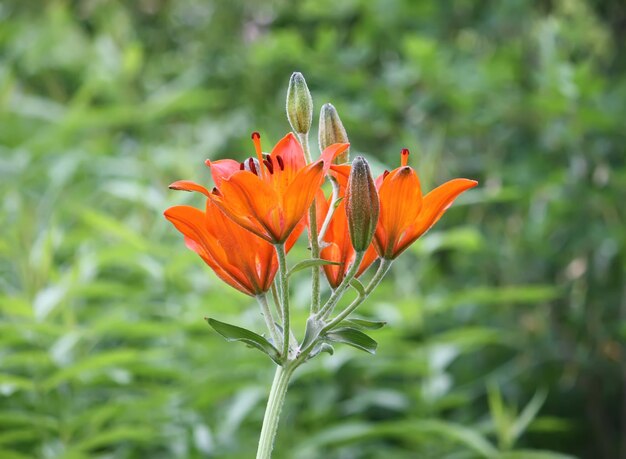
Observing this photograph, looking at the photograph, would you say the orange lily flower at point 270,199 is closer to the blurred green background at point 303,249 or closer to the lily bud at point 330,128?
the lily bud at point 330,128

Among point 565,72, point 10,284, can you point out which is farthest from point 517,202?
point 10,284

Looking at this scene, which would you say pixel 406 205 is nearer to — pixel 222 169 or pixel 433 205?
pixel 433 205

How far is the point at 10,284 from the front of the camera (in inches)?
79.9

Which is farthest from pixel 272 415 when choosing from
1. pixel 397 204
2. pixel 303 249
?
pixel 303 249

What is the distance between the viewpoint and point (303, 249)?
1.90 metres

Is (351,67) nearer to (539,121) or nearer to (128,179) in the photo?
(539,121)

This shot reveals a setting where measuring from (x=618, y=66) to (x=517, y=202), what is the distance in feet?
2.81

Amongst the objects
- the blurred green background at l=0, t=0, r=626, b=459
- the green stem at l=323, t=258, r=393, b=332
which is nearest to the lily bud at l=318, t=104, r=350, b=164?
the green stem at l=323, t=258, r=393, b=332

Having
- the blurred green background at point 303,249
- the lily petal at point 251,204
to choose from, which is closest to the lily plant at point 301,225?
the lily petal at point 251,204

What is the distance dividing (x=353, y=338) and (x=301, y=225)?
9 centimetres

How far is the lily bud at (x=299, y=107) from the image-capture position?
26.1 inches

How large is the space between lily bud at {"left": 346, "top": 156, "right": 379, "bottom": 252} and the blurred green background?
837 mm

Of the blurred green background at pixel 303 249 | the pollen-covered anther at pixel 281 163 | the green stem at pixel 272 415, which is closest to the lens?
the green stem at pixel 272 415

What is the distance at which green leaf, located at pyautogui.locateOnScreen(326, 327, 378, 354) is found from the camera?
2.01 ft
